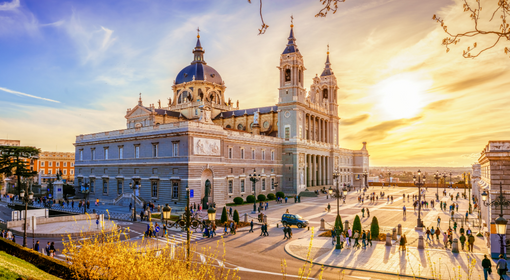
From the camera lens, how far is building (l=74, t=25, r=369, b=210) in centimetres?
4741

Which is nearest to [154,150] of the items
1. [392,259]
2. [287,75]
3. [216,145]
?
[216,145]

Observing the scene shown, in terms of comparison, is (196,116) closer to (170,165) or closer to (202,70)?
(202,70)

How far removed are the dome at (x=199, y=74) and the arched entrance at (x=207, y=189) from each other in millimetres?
36536

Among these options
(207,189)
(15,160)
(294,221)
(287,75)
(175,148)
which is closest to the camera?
(294,221)

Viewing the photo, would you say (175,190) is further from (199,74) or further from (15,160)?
(199,74)

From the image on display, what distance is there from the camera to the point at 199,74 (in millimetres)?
80625

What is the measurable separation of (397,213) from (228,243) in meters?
27.3

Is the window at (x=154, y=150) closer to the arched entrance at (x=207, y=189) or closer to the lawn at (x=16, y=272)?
the arched entrance at (x=207, y=189)

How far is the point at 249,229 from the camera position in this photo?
33.2 m

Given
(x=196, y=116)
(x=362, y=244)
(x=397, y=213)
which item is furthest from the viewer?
(x=196, y=116)

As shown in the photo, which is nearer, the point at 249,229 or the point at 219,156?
the point at 249,229

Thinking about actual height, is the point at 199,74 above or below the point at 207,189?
above

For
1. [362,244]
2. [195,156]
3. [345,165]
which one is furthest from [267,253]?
[345,165]

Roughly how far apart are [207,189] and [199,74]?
130 ft
